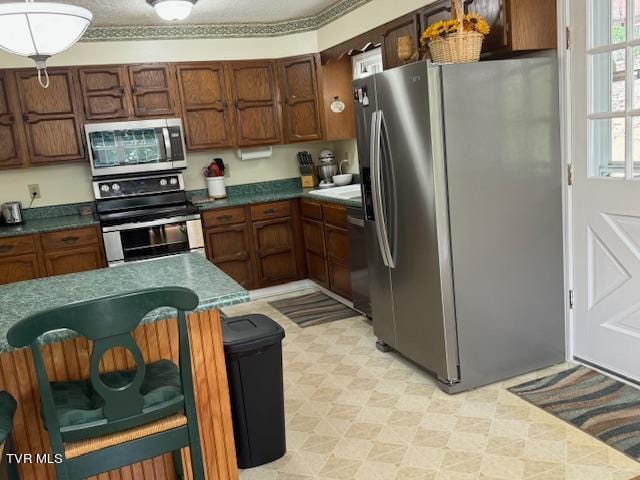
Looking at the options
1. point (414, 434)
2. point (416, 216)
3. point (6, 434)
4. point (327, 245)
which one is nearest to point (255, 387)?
point (414, 434)

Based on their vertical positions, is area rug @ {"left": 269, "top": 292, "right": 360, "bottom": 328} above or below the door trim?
below

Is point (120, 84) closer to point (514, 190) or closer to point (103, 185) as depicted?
point (103, 185)

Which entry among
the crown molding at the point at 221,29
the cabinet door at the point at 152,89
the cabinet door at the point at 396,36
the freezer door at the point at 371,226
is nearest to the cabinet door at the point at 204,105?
the cabinet door at the point at 152,89

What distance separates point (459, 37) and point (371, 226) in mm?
1139

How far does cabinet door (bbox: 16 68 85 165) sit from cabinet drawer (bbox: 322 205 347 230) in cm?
204

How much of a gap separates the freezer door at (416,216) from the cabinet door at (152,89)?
239 cm

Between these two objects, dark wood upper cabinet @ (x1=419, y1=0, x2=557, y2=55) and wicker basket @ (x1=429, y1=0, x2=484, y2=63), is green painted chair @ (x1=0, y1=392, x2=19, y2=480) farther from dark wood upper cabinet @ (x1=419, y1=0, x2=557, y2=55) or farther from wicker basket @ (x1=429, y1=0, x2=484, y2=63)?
dark wood upper cabinet @ (x1=419, y1=0, x2=557, y2=55)

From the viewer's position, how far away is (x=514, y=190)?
2826mm

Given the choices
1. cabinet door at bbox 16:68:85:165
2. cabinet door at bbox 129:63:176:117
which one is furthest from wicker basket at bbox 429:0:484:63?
cabinet door at bbox 16:68:85:165

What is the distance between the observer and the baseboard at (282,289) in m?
4.99

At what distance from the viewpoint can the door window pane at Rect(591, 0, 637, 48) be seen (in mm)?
2580

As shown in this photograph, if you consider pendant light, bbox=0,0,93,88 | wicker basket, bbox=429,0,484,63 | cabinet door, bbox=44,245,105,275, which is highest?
pendant light, bbox=0,0,93,88

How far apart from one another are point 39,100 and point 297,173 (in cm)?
232

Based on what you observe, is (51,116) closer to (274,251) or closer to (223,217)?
(223,217)
